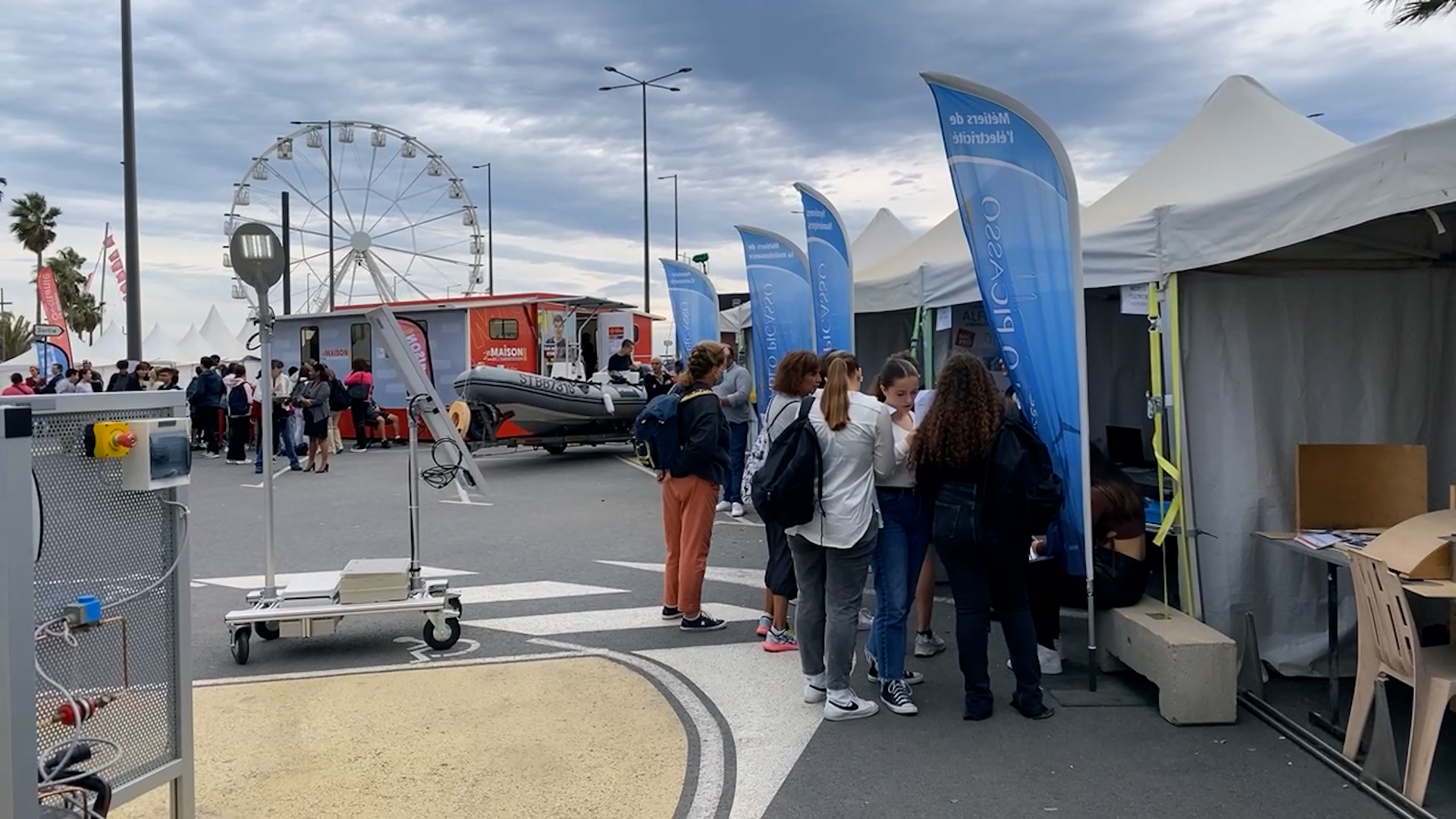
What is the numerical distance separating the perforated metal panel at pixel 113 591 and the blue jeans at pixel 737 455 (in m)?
7.38

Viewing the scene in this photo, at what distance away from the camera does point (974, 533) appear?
15.0 feet

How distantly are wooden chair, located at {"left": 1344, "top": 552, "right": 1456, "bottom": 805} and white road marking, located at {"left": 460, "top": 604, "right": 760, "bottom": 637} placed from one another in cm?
346

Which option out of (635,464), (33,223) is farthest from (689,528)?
(33,223)

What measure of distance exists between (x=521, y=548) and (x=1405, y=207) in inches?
283

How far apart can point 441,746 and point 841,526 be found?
1971mm

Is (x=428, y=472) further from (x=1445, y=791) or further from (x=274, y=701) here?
(x=1445, y=791)

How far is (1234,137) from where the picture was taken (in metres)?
6.88

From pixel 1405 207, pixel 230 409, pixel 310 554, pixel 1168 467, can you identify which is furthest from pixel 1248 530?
pixel 230 409

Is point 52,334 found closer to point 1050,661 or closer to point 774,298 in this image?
point 774,298

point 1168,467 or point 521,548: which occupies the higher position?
point 1168,467

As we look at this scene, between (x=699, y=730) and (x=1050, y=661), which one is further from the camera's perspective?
(x=1050, y=661)

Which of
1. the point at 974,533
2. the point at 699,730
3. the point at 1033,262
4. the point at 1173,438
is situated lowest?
the point at 699,730

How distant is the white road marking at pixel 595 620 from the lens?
651cm

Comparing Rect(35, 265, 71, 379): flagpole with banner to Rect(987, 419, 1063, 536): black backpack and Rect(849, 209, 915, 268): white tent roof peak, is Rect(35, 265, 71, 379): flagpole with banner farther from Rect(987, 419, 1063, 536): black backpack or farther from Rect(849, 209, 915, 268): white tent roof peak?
Rect(987, 419, 1063, 536): black backpack
